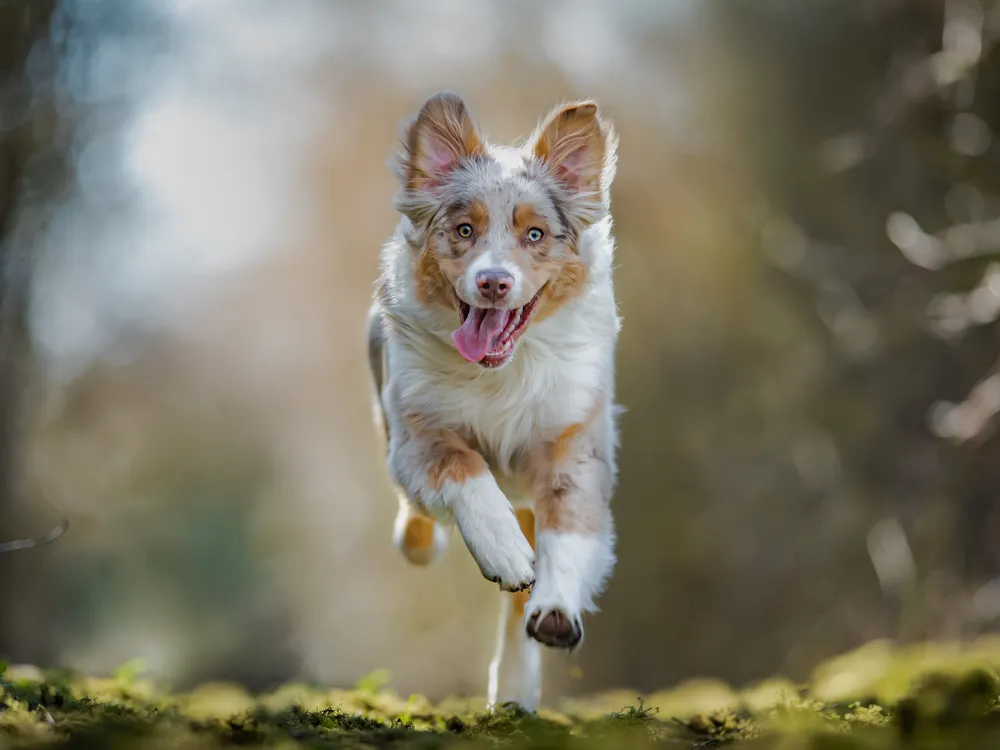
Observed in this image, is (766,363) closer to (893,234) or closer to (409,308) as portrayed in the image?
(893,234)

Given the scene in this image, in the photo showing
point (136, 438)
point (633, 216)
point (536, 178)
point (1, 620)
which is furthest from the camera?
point (136, 438)

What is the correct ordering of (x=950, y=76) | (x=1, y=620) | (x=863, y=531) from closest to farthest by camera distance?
(x=950, y=76), (x=863, y=531), (x=1, y=620)

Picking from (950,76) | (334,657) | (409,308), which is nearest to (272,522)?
(334,657)

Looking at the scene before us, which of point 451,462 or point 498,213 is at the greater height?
point 498,213

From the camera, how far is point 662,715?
484 cm

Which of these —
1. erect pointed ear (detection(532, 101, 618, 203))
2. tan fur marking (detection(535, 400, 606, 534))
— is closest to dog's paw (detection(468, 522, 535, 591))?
tan fur marking (detection(535, 400, 606, 534))

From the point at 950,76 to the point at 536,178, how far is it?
6914mm

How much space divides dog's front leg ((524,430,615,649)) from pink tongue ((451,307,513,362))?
67cm

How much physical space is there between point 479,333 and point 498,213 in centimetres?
55

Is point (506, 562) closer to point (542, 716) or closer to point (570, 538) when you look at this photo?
point (570, 538)

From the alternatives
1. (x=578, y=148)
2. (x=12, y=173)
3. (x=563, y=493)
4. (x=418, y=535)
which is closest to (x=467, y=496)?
(x=563, y=493)

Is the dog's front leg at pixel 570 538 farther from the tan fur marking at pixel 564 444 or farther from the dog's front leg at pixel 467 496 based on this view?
the dog's front leg at pixel 467 496

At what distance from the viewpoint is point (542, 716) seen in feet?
16.1

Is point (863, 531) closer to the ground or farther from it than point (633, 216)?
closer to the ground
